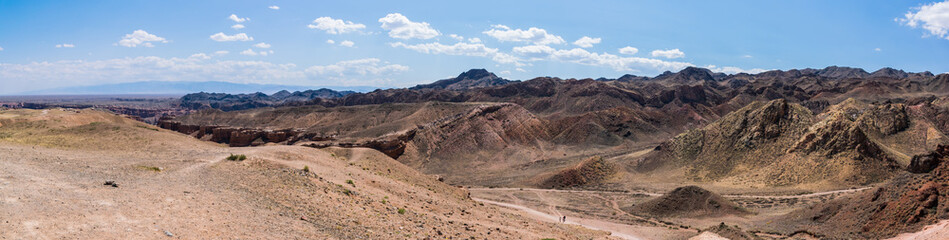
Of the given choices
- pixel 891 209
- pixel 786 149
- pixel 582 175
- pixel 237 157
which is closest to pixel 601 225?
pixel 891 209

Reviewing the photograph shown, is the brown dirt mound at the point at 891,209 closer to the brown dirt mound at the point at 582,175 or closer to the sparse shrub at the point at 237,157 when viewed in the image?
the brown dirt mound at the point at 582,175

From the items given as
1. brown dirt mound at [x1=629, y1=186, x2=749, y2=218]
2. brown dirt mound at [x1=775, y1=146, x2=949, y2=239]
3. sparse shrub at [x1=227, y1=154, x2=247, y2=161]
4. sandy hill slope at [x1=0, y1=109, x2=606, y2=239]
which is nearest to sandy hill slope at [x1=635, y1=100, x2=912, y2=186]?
brown dirt mound at [x1=629, y1=186, x2=749, y2=218]

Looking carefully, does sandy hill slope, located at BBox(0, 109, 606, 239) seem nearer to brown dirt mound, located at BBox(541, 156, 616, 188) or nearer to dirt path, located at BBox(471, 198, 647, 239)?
dirt path, located at BBox(471, 198, 647, 239)

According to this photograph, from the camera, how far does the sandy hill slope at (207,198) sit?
500 inches

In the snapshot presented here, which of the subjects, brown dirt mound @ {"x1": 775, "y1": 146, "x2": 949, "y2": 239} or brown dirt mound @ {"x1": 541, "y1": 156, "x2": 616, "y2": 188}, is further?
brown dirt mound @ {"x1": 541, "y1": 156, "x2": 616, "y2": 188}

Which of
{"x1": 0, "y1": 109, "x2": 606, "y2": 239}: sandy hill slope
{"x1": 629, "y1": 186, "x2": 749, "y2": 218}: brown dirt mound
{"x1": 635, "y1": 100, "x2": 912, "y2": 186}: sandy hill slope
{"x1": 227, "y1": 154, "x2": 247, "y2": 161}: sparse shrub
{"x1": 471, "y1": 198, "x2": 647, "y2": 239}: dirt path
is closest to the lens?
{"x1": 0, "y1": 109, "x2": 606, "y2": 239}: sandy hill slope

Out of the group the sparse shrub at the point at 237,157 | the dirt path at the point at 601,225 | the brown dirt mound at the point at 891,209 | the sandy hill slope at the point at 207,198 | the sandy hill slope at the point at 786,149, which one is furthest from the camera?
the sandy hill slope at the point at 786,149

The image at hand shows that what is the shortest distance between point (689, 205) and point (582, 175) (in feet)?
62.6

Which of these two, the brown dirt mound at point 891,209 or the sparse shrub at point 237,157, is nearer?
the sparse shrub at point 237,157

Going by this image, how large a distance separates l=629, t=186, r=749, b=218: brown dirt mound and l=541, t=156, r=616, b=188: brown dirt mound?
14.2 m

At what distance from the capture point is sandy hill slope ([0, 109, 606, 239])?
41.6 feet

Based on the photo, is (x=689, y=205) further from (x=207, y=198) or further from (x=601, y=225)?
(x=207, y=198)

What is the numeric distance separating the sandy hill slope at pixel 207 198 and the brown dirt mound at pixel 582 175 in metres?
29.0

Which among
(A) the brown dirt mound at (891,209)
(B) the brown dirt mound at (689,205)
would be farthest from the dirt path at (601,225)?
(A) the brown dirt mound at (891,209)
